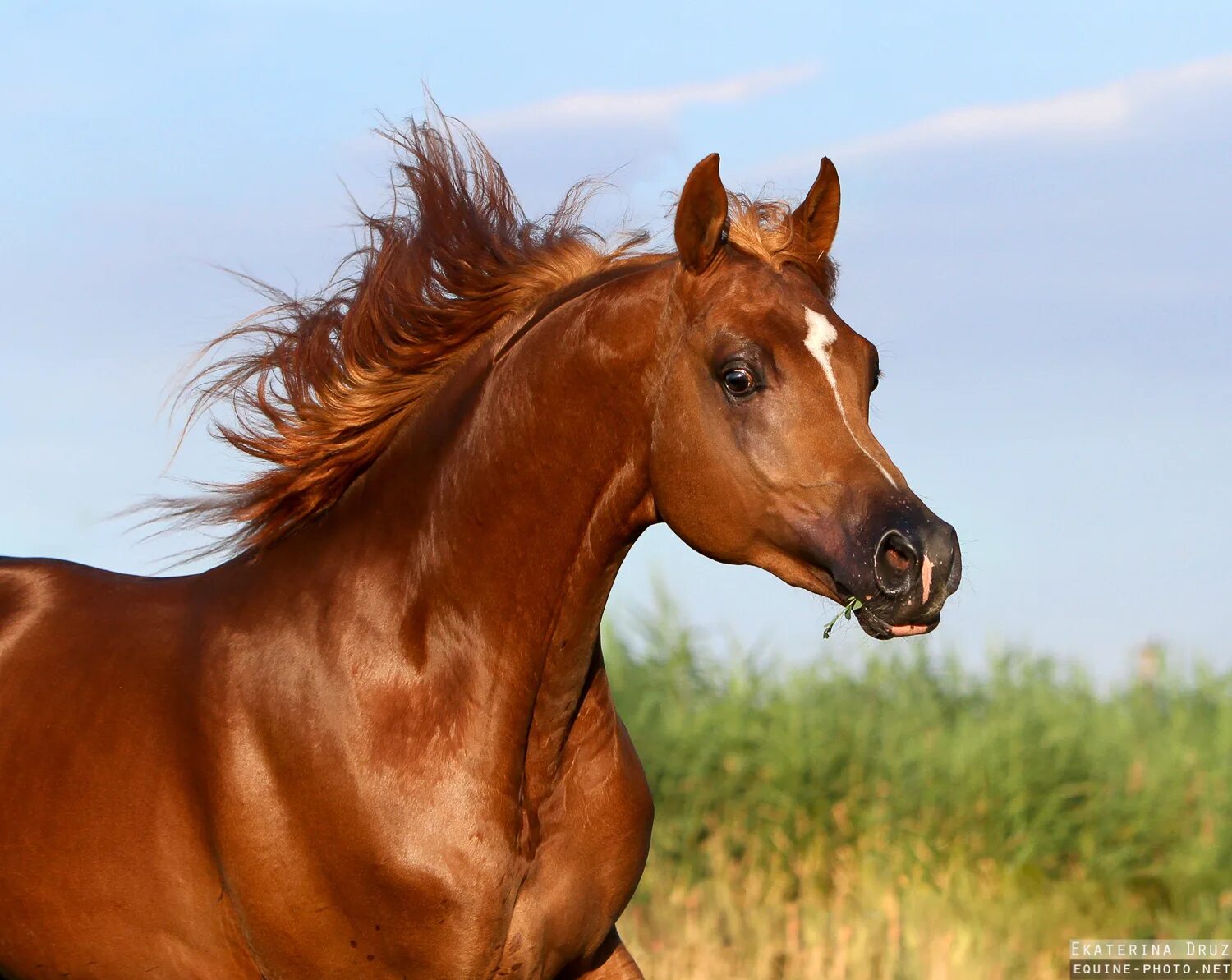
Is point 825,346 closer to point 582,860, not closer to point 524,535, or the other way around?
point 524,535

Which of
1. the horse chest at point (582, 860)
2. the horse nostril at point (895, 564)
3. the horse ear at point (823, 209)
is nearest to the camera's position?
the horse nostril at point (895, 564)

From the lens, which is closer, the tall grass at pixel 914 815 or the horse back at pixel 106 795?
the horse back at pixel 106 795

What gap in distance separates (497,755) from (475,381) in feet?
3.00

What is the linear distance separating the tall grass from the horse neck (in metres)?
2.67

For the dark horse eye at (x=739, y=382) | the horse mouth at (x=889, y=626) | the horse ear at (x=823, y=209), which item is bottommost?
the horse mouth at (x=889, y=626)

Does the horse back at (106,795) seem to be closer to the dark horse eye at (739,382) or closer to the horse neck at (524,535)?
the horse neck at (524,535)

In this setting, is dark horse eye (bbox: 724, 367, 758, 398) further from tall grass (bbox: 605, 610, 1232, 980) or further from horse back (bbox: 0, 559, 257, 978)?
tall grass (bbox: 605, 610, 1232, 980)

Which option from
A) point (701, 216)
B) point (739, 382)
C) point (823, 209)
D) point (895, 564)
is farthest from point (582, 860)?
point (823, 209)

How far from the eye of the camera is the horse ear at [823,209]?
12.6 feet

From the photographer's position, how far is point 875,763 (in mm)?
7461

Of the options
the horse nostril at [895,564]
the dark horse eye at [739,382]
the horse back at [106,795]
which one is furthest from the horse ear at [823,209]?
the horse back at [106,795]

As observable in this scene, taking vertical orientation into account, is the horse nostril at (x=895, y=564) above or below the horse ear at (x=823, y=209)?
below

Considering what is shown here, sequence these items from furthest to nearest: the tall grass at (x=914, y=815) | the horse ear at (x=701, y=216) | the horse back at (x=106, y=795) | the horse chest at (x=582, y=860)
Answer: the tall grass at (x=914, y=815) → the horse back at (x=106, y=795) → the horse chest at (x=582, y=860) → the horse ear at (x=701, y=216)

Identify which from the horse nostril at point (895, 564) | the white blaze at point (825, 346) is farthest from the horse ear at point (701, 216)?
the horse nostril at point (895, 564)
